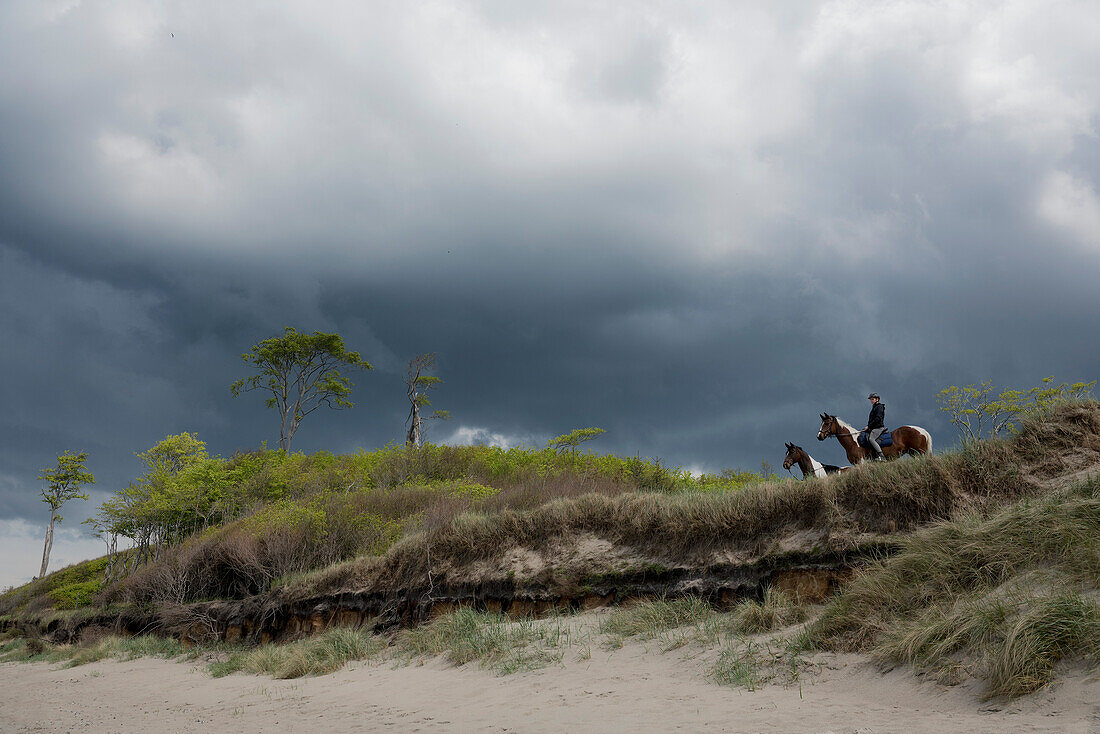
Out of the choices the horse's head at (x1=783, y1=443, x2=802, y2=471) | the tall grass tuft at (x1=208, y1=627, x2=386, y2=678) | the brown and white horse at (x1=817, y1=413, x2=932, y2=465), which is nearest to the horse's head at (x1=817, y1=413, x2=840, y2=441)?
the brown and white horse at (x1=817, y1=413, x2=932, y2=465)

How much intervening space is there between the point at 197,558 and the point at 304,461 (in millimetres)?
11492

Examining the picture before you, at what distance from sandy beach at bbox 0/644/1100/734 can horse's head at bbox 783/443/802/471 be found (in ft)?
36.4

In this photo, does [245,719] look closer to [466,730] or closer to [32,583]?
[466,730]

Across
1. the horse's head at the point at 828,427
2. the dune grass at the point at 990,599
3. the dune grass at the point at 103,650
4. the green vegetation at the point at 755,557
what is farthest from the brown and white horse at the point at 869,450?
the dune grass at the point at 103,650

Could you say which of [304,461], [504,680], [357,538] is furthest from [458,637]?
[304,461]

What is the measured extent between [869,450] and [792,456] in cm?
257

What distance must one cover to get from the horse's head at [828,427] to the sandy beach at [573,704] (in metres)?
10.2

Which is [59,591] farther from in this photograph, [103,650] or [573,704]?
[573,704]

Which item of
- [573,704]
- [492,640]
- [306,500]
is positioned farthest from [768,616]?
[306,500]

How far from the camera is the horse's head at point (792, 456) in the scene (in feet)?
59.4

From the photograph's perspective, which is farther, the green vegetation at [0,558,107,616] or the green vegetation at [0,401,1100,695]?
the green vegetation at [0,558,107,616]

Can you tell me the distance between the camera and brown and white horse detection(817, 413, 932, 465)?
46.9ft

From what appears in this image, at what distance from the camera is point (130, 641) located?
1984 centimetres

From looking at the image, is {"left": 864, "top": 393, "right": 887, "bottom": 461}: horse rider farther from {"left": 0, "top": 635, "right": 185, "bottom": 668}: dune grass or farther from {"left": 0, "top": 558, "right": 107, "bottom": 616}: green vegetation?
{"left": 0, "top": 558, "right": 107, "bottom": 616}: green vegetation
